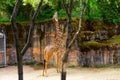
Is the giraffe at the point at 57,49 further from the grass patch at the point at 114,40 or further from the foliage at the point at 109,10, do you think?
the foliage at the point at 109,10

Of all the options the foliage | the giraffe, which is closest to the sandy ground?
the giraffe

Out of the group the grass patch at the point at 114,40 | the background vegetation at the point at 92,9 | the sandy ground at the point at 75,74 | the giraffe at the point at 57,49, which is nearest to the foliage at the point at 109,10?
the background vegetation at the point at 92,9

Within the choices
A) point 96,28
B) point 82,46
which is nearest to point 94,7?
point 96,28

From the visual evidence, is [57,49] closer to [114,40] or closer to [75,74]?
[75,74]

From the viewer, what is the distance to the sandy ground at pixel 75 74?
45.3 ft

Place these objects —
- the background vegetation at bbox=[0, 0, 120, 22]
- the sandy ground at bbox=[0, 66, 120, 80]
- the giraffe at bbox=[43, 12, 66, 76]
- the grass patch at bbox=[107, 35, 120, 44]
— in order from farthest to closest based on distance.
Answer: the background vegetation at bbox=[0, 0, 120, 22] → the grass patch at bbox=[107, 35, 120, 44] → the giraffe at bbox=[43, 12, 66, 76] → the sandy ground at bbox=[0, 66, 120, 80]

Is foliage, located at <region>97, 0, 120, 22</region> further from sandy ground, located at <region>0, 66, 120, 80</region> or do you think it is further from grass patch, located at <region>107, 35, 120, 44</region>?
sandy ground, located at <region>0, 66, 120, 80</region>

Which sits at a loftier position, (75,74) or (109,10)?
(109,10)

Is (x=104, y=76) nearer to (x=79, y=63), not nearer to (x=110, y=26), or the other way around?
(x=79, y=63)

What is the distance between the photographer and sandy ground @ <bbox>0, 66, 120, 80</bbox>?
45.3 ft

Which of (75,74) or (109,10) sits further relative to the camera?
(109,10)

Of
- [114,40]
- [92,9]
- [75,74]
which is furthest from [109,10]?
[75,74]

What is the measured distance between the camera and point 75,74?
1461 cm

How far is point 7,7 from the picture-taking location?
1902 cm
